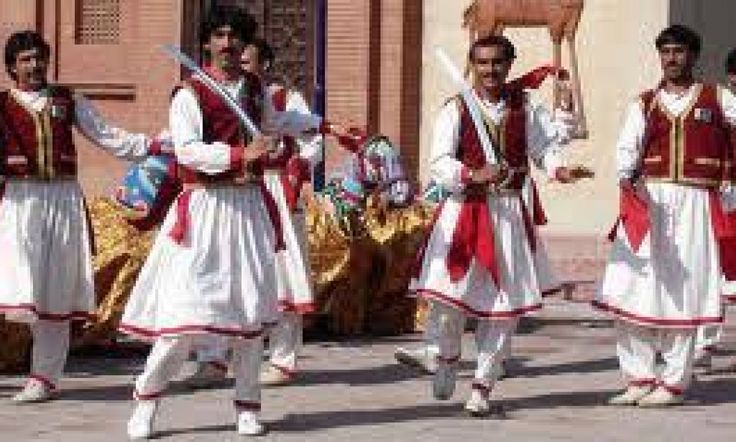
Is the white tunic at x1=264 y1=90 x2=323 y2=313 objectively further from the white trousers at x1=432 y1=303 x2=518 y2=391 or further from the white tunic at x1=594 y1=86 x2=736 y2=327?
the white tunic at x1=594 y1=86 x2=736 y2=327

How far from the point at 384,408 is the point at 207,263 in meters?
1.51

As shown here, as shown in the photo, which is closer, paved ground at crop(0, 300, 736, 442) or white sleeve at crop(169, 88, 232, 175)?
white sleeve at crop(169, 88, 232, 175)

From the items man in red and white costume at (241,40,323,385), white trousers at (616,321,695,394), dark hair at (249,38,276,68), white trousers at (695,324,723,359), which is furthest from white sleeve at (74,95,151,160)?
white trousers at (695,324,723,359)

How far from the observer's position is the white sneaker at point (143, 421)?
8.17m

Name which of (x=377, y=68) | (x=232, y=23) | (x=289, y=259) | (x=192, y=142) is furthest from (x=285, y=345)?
(x=377, y=68)

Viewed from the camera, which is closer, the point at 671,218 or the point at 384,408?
the point at 384,408

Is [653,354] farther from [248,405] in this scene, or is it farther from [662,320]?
[248,405]

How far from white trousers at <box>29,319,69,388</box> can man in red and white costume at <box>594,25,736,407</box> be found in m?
2.78

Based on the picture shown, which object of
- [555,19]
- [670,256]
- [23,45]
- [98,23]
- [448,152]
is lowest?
[670,256]

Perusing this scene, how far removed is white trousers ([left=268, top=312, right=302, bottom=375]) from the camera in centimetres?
1016

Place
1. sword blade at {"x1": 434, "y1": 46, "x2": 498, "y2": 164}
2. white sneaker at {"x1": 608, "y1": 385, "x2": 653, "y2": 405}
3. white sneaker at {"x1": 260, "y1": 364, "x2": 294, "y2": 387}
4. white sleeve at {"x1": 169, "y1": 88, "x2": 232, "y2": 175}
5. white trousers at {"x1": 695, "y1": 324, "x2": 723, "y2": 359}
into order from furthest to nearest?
1. white trousers at {"x1": 695, "y1": 324, "x2": 723, "y2": 359}
2. white sneaker at {"x1": 260, "y1": 364, "x2": 294, "y2": 387}
3. white sneaker at {"x1": 608, "y1": 385, "x2": 653, "y2": 405}
4. sword blade at {"x1": 434, "y1": 46, "x2": 498, "y2": 164}
5. white sleeve at {"x1": 169, "y1": 88, "x2": 232, "y2": 175}

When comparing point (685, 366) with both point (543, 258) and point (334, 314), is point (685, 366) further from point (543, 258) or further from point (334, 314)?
point (334, 314)

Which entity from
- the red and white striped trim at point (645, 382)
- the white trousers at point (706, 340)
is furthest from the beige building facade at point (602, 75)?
the red and white striped trim at point (645, 382)

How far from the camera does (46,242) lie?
31.0 ft
